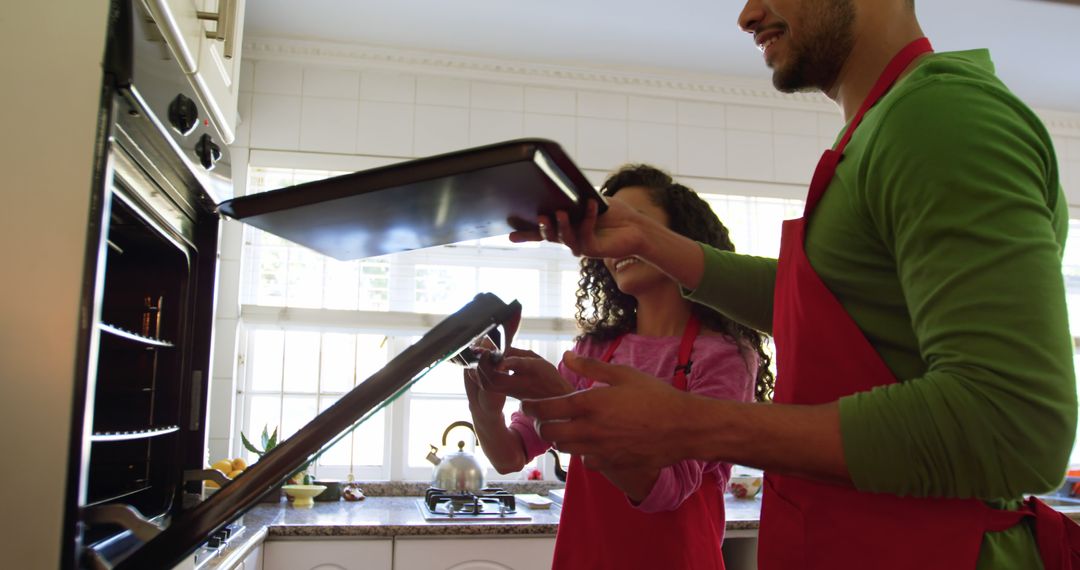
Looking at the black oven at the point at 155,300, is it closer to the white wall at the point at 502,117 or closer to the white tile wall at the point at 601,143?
the white wall at the point at 502,117

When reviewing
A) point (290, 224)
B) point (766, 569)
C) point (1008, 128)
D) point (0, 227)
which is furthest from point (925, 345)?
point (0, 227)

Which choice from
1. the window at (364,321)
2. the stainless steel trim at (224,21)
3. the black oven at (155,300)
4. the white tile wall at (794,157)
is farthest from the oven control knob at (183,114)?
the white tile wall at (794,157)

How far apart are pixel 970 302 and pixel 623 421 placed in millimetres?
264

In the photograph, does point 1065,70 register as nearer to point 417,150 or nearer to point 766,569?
point 417,150

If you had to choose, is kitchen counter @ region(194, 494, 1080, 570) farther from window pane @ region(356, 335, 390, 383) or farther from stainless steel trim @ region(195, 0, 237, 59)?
stainless steel trim @ region(195, 0, 237, 59)

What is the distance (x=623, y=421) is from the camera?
630 millimetres

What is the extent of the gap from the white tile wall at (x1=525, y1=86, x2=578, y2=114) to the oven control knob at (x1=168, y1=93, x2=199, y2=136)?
2.42 m

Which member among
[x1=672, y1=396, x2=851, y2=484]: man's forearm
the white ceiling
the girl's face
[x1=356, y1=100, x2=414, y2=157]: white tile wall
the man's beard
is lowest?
[x1=672, y1=396, x2=851, y2=484]: man's forearm

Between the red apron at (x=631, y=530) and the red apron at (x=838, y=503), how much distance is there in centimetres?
47

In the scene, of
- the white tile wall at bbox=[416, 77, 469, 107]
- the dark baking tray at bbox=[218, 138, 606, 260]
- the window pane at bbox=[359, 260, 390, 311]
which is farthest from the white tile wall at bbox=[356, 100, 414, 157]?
the dark baking tray at bbox=[218, 138, 606, 260]

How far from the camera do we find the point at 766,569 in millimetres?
796

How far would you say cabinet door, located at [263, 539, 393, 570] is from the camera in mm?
2219

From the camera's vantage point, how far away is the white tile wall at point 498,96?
10.6ft

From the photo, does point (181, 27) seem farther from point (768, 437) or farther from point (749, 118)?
point (749, 118)
